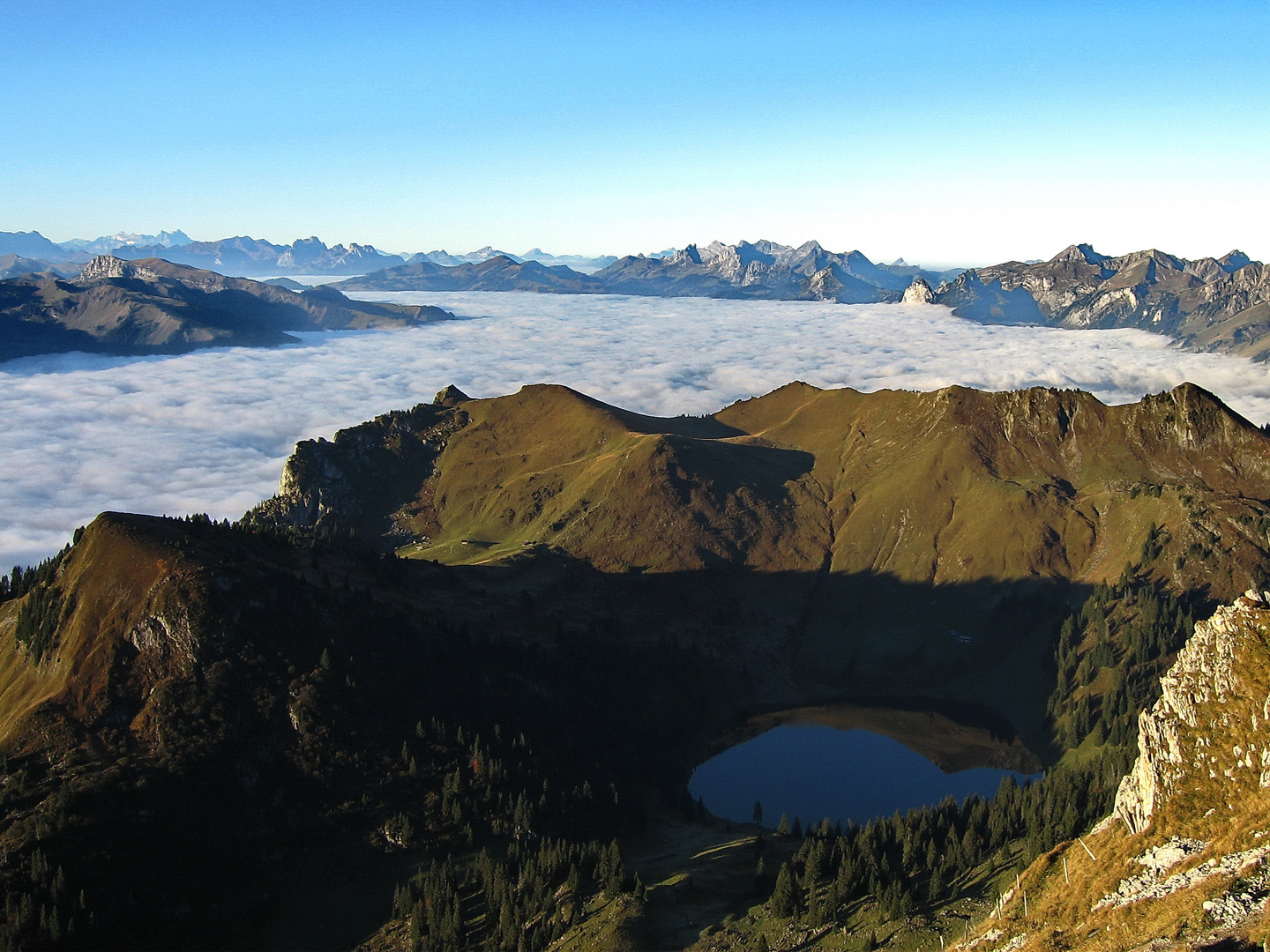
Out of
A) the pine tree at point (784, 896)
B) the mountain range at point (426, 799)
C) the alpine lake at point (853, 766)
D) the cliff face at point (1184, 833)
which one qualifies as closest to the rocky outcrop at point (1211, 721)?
the cliff face at point (1184, 833)

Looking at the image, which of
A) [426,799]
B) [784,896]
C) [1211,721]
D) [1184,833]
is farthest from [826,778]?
[1184,833]

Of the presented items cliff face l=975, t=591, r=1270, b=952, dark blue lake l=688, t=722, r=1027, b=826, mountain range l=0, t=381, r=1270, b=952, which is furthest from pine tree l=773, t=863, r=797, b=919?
dark blue lake l=688, t=722, r=1027, b=826

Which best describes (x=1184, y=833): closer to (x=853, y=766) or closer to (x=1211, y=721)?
(x=1211, y=721)

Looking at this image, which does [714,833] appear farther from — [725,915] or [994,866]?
[994,866]

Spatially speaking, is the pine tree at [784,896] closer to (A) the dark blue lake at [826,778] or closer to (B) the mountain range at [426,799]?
(B) the mountain range at [426,799]

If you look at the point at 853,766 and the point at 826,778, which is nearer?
the point at 826,778
